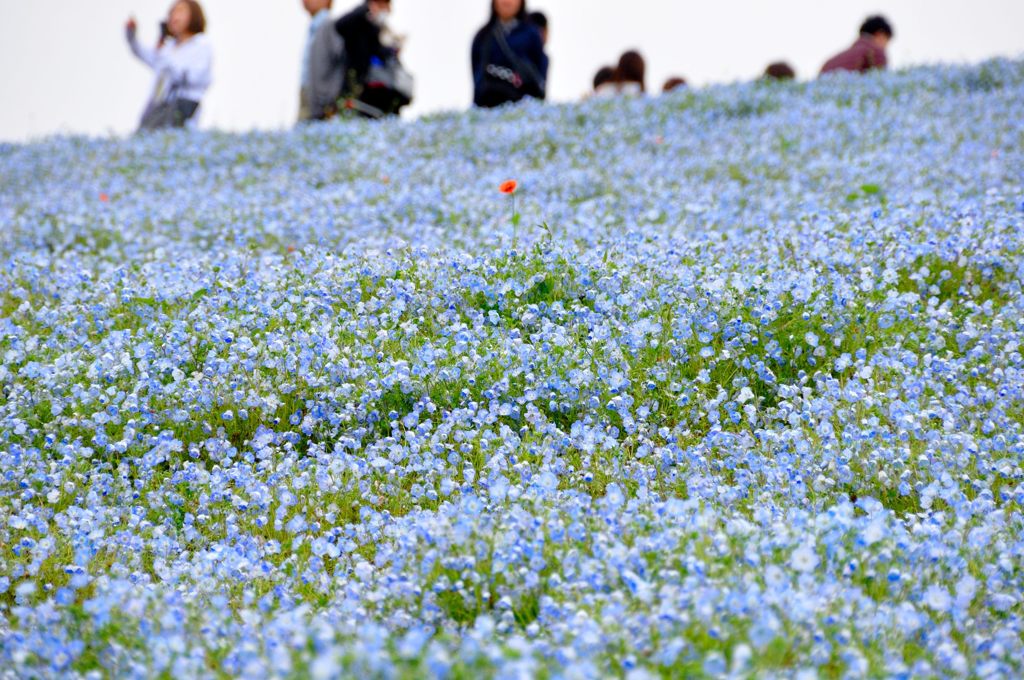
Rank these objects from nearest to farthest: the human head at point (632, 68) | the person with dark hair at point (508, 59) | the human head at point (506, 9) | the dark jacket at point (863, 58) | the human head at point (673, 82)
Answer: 1. the human head at point (506, 9)
2. the person with dark hair at point (508, 59)
3. the human head at point (632, 68)
4. the dark jacket at point (863, 58)
5. the human head at point (673, 82)

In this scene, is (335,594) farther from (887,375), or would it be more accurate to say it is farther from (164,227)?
(164,227)

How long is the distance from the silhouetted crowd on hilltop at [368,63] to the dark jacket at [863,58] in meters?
0.02

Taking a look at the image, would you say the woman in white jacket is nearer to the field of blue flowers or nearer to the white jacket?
the white jacket

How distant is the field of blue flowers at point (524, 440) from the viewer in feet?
11.5

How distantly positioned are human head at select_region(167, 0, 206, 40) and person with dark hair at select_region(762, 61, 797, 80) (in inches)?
323

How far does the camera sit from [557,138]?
14.2 metres

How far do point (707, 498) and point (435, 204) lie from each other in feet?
19.6

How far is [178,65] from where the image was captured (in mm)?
16156

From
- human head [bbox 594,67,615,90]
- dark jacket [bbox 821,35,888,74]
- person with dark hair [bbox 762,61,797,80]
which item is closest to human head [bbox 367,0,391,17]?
human head [bbox 594,67,615,90]

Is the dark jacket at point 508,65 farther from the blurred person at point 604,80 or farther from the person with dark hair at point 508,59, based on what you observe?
the blurred person at point 604,80

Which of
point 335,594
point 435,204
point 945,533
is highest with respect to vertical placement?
point 435,204

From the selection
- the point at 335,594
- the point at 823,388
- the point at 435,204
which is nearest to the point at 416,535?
the point at 335,594

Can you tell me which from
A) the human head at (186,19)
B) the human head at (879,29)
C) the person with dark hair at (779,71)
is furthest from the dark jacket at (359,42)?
the human head at (879,29)

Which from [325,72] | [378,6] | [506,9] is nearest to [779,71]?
[506,9]
